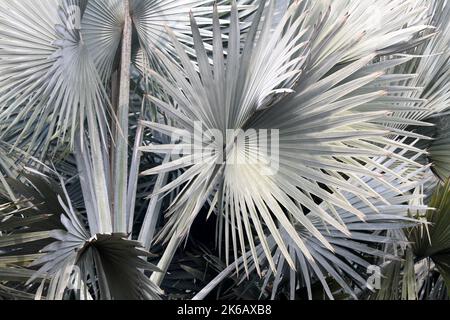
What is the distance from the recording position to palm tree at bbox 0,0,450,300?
248 cm

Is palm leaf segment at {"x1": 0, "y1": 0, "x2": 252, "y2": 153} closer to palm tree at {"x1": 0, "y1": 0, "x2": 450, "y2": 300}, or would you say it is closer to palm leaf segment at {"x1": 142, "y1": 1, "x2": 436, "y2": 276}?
palm tree at {"x1": 0, "y1": 0, "x2": 450, "y2": 300}

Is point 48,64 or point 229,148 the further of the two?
point 48,64

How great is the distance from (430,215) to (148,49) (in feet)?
4.77

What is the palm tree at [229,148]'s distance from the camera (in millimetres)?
2484

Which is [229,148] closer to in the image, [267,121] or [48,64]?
[267,121]

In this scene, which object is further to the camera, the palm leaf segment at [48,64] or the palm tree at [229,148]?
the palm leaf segment at [48,64]

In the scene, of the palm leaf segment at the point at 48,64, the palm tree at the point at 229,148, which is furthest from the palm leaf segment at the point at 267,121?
the palm leaf segment at the point at 48,64

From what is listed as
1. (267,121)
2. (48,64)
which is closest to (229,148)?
(267,121)

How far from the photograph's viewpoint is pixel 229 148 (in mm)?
2531

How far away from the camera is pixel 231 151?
8.30 ft

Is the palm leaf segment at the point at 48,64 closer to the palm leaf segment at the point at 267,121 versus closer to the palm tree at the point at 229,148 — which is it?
the palm tree at the point at 229,148

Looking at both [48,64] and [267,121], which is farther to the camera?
[48,64]

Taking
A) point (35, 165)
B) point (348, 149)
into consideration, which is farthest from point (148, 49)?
point (348, 149)

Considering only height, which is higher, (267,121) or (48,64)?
(48,64)
